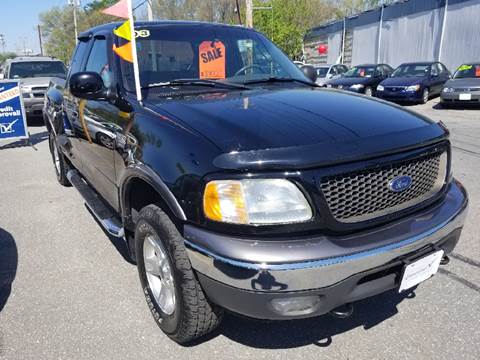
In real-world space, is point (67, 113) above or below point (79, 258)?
above

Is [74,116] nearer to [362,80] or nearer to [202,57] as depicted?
[202,57]

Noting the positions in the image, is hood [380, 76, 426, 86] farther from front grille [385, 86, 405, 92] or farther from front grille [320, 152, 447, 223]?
front grille [320, 152, 447, 223]

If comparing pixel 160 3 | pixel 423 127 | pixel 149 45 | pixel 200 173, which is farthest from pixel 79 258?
pixel 160 3

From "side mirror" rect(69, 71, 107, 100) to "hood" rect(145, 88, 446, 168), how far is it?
1.75 ft

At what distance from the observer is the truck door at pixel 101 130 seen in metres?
3.12

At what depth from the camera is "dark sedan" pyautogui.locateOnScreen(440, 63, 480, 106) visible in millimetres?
13000

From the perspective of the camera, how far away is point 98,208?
3662mm

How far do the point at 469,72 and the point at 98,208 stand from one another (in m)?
13.9

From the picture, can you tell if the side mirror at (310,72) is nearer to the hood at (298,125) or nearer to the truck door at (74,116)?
the hood at (298,125)

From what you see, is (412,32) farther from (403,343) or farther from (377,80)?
(403,343)

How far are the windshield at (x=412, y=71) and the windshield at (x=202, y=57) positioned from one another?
13726 mm

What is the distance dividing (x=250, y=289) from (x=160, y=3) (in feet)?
124

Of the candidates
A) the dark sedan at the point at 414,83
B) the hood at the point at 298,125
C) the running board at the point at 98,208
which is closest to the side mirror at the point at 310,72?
the hood at the point at 298,125

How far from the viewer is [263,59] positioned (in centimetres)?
376
